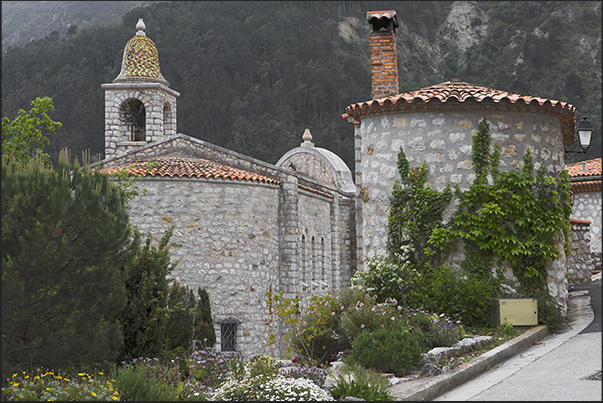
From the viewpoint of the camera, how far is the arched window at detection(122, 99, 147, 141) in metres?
22.6

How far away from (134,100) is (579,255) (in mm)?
14650

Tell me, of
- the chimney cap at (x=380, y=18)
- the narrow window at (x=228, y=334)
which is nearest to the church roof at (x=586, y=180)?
the chimney cap at (x=380, y=18)

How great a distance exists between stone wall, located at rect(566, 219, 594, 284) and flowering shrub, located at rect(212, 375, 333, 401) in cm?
1283

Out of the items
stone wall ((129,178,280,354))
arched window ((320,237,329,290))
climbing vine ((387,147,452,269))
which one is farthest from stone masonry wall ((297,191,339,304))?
climbing vine ((387,147,452,269))

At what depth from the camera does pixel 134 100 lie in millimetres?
22578

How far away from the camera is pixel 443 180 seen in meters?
11.6

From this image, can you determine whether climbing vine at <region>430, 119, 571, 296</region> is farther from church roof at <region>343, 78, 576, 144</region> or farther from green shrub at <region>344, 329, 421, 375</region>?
green shrub at <region>344, 329, 421, 375</region>

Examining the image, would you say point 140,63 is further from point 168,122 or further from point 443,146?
point 443,146

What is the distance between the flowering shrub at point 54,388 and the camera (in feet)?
20.9

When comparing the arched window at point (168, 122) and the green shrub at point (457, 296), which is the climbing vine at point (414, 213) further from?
the arched window at point (168, 122)

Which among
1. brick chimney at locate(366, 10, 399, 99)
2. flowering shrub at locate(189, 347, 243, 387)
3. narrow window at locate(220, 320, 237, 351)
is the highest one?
brick chimney at locate(366, 10, 399, 99)

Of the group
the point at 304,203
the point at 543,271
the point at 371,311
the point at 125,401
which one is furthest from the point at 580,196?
the point at 125,401

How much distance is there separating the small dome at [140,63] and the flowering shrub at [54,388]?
16.2 m

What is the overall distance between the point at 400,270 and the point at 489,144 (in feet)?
8.65
